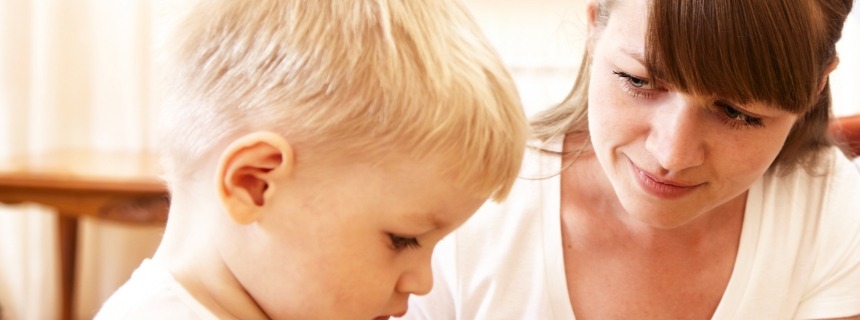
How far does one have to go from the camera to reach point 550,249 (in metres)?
1.60

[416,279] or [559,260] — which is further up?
[559,260]

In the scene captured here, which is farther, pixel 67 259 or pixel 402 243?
pixel 67 259

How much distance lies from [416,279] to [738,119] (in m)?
0.49

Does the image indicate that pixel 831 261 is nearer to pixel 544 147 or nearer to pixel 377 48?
pixel 544 147

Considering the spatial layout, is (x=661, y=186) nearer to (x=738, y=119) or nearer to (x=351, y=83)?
(x=738, y=119)

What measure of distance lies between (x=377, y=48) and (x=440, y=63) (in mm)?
63

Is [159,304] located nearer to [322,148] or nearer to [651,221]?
[322,148]

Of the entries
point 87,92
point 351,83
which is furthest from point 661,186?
point 87,92

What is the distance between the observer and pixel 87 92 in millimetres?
3611

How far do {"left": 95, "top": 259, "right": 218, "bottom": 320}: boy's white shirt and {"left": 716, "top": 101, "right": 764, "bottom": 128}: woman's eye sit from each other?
0.67m

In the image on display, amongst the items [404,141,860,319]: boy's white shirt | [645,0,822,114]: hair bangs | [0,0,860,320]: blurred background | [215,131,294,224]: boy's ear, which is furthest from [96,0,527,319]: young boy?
[0,0,860,320]: blurred background

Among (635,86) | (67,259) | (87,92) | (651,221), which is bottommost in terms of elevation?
(651,221)

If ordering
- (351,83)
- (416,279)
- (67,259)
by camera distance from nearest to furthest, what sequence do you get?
(351,83)
(416,279)
(67,259)

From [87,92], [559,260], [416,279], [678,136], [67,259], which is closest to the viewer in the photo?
[416,279]
